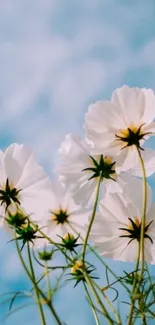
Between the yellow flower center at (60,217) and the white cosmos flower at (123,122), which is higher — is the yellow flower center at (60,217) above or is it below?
below

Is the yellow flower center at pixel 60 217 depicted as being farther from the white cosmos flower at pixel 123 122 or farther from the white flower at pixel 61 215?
the white cosmos flower at pixel 123 122

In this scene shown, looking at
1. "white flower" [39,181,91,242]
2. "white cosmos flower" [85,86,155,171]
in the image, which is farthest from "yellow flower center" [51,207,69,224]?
"white cosmos flower" [85,86,155,171]

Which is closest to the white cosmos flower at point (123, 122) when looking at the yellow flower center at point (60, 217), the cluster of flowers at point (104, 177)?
the cluster of flowers at point (104, 177)

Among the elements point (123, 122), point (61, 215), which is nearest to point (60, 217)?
point (61, 215)

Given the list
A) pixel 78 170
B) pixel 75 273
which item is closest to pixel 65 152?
pixel 78 170

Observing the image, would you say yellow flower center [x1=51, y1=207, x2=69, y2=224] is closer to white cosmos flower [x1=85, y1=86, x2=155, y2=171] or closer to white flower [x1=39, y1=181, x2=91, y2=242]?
white flower [x1=39, y1=181, x2=91, y2=242]

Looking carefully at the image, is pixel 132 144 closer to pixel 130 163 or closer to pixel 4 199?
pixel 130 163
